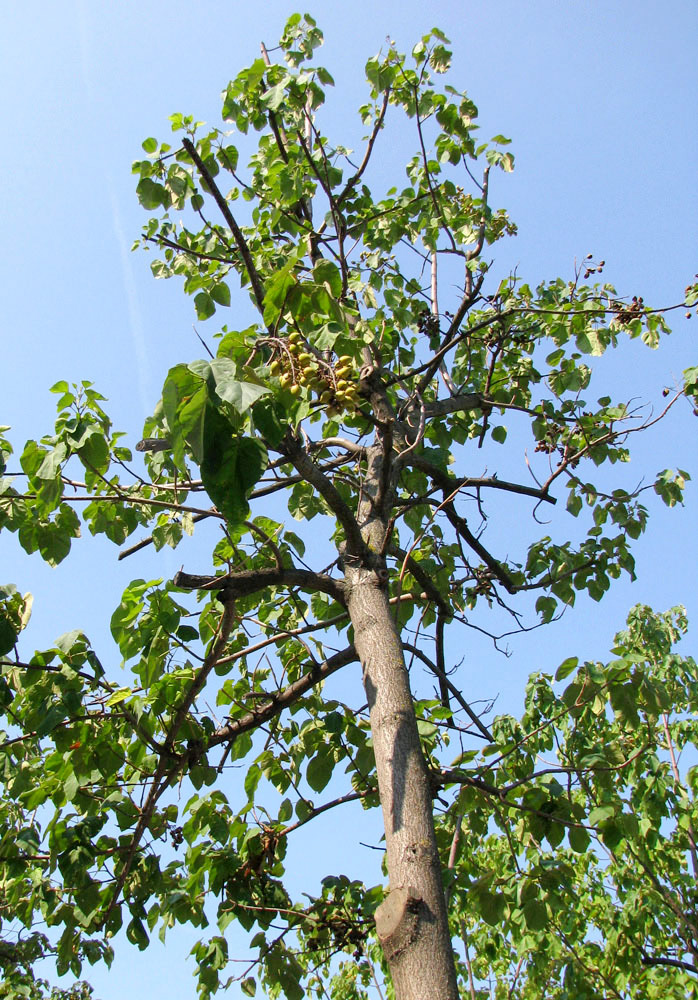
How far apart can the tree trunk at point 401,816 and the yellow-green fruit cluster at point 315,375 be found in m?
0.72

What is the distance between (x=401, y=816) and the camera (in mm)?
2145

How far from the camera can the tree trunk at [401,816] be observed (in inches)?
73.0

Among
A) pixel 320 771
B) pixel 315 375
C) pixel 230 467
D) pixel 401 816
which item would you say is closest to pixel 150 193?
pixel 315 375

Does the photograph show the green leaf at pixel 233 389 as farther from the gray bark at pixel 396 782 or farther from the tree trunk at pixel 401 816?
the tree trunk at pixel 401 816

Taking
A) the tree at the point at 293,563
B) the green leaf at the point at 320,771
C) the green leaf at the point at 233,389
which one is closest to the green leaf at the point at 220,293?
the tree at the point at 293,563

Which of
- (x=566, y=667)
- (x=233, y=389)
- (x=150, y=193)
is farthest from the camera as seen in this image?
(x=150, y=193)

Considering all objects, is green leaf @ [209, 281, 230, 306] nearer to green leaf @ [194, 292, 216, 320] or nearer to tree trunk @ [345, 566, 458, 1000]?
green leaf @ [194, 292, 216, 320]

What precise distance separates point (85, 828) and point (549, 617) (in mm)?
2422

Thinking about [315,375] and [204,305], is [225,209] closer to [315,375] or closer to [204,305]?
[315,375]

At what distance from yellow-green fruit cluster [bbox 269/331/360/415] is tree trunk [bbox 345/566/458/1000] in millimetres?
716

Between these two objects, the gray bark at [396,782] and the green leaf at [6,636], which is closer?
the gray bark at [396,782]

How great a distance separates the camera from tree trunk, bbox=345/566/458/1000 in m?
1.85

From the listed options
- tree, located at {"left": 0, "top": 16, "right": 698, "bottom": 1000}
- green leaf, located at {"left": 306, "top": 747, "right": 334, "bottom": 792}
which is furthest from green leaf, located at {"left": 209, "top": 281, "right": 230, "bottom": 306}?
green leaf, located at {"left": 306, "top": 747, "right": 334, "bottom": 792}

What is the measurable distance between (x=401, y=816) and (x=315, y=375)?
1.36 metres
